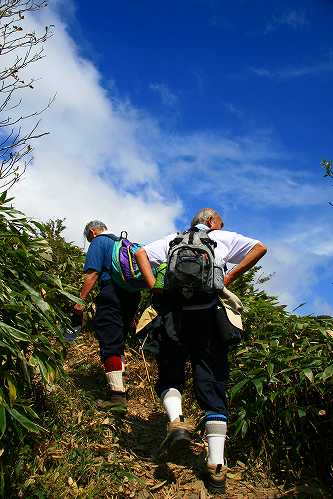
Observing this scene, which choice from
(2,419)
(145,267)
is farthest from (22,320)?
(145,267)

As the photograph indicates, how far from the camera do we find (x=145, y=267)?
3889 millimetres

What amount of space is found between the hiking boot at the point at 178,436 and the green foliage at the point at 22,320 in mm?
903

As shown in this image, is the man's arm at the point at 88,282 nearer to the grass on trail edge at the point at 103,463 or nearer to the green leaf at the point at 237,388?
the grass on trail edge at the point at 103,463

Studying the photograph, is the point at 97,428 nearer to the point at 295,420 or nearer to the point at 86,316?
the point at 295,420

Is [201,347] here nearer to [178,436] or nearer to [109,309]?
[178,436]

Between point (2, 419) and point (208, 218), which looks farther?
point (208, 218)

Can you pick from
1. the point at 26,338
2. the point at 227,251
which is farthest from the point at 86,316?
the point at 26,338

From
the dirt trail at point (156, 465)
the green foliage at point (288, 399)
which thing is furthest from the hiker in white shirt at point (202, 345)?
the green foliage at point (288, 399)

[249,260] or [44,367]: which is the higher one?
[249,260]

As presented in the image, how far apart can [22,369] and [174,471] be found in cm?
159

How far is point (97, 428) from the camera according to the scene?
394 centimetres

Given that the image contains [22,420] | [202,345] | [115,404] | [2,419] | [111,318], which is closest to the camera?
[2,419]

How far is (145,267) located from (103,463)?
4.80 feet

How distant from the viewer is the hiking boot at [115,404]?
456 cm
